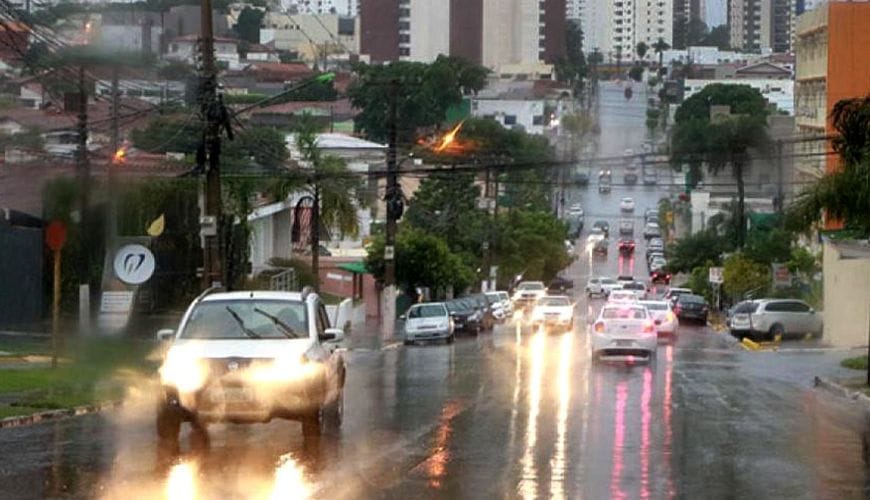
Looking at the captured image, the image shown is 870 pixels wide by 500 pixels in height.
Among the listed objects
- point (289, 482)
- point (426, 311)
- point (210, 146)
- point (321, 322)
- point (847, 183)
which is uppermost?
point (210, 146)

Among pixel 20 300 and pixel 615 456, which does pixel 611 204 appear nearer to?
pixel 20 300

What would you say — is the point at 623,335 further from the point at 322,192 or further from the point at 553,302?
the point at 322,192

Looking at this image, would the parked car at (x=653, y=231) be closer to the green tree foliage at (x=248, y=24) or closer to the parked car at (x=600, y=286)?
the green tree foliage at (x=248, y=24)

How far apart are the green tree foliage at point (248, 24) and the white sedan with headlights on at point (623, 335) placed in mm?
93840

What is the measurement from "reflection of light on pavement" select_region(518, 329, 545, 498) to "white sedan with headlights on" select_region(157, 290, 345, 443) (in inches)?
98.5

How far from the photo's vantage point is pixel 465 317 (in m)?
63.3

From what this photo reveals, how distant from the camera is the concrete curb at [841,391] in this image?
96.2ft

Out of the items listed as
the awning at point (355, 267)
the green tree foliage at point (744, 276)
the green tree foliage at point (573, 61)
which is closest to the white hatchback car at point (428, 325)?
the awning at point (355, 267)

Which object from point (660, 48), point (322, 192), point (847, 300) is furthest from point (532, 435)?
point (660, 48)

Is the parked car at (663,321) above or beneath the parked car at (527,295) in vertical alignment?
above

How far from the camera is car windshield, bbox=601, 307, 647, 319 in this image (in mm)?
39406

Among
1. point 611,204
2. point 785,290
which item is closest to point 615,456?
point 785,290

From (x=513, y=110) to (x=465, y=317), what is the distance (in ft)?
198

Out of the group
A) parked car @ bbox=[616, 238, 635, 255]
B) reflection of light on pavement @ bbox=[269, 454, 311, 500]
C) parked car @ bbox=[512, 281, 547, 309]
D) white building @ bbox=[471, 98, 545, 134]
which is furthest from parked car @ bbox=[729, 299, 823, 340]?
parked car @ bbox=[616, 238, 635, 255]
